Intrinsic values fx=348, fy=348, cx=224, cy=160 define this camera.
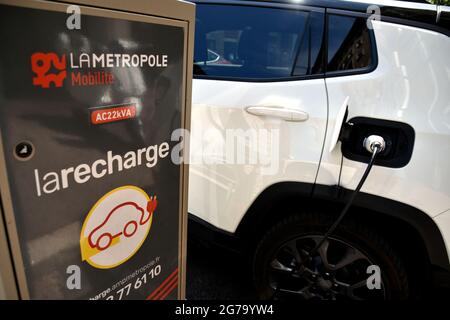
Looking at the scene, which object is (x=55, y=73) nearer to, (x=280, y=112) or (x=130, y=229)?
(x=130, y=229)

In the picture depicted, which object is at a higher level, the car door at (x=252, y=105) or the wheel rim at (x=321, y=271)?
the car door at (x=252, y=105)

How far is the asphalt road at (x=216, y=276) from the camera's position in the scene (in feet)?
6.88

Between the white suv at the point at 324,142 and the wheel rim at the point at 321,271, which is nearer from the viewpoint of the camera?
the white suv at the point at 324,142

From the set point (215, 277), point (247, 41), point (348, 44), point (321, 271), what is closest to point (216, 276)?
point (215, 277)

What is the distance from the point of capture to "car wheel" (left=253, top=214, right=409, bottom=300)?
1583 millimetres

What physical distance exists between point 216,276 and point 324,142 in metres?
1.22

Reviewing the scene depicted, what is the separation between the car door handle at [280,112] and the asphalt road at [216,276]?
0.80m

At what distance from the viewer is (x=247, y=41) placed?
1.80 metres

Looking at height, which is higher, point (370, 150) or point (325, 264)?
point (370, 150)

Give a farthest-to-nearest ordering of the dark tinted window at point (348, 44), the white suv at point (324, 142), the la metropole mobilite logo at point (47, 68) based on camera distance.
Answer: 1. the dark tinted window at point (348, 44)
2. the white suv at point (324, 142)
3. the la metropole mobilite logo at point (47, 68)

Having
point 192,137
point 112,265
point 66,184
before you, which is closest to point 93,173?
point 66,184

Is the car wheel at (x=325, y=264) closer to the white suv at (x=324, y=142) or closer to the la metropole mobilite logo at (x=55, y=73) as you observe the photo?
the white suv at (x=324, y=142)

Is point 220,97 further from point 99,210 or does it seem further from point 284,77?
point 99,210

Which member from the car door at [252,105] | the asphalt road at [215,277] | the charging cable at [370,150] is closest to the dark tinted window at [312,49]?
the car door at [252,105]
